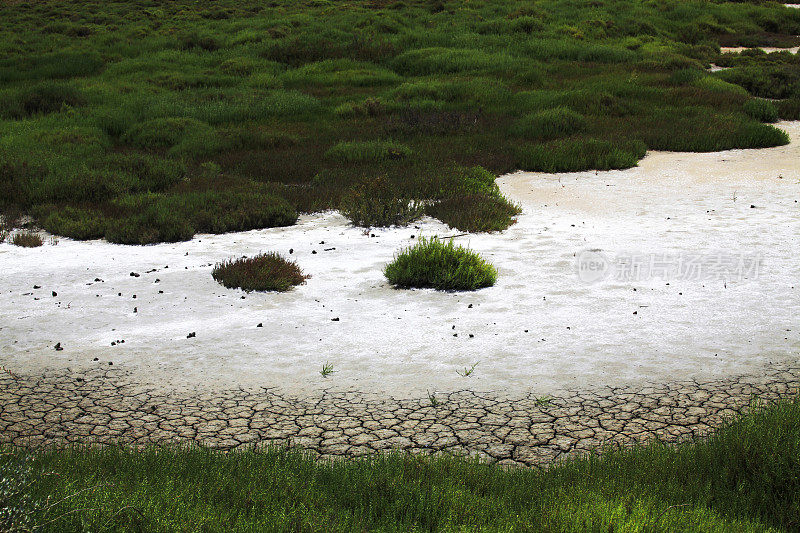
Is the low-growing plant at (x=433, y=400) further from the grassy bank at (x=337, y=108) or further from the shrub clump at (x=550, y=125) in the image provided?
the shrub clump at (x=550, y=125)

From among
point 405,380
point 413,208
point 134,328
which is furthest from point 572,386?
point 413,208

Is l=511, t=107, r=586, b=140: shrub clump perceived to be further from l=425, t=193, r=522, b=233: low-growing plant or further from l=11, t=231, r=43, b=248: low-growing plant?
l=11, t=231, r=43, b=248: low-growing plant

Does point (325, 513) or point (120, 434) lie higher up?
point (325, 513)

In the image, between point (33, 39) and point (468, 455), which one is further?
point (33, 39)

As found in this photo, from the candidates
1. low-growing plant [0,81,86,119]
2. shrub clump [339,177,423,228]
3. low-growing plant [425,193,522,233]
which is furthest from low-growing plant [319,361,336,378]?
low-growing plant [0,81,86,119]

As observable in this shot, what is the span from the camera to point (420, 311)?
23.3 ft

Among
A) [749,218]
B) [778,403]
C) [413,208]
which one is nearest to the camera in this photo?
[778,403]

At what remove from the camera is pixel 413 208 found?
11039 mm

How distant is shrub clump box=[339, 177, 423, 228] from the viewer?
10.6 metres

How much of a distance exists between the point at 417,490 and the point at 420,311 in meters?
3.68

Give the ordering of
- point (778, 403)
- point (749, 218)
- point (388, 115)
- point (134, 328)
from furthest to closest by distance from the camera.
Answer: point (388, 115) < point (749, 218) < point (134, 328) < point (778, 403)

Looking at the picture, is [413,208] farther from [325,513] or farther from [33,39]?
[33,39]

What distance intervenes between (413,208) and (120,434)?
Answer: 7.03m

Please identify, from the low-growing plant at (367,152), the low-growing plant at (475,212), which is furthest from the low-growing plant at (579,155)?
the low-growing plant at (475,212)
